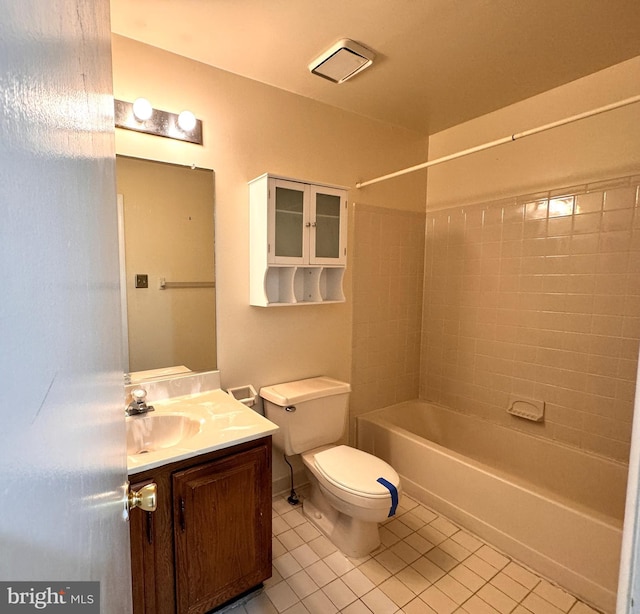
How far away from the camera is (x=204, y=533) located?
132 centimetres

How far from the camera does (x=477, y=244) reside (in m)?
2.45

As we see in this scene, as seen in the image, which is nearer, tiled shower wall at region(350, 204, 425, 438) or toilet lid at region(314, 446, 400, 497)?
toilet lid at region(314, 446, 400, 497)

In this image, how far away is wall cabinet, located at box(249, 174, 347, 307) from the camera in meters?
1.83

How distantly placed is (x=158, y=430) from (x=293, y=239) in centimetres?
114

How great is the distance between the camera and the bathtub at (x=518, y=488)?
1512mm

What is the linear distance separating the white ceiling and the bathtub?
A: 2.08 metres

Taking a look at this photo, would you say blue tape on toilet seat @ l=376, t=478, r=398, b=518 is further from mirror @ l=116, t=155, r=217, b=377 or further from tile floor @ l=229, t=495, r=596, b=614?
mirror @ l=116, t=155, r=217, b=377

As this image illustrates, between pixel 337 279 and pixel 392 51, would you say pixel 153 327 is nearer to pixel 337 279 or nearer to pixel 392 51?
pixel 337 279

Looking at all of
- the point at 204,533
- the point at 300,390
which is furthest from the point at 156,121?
the point at 204,533

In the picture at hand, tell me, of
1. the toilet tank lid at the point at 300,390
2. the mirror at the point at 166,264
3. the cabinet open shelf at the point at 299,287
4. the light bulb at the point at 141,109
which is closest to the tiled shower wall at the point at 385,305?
the cabinet open shelf at the point at 299,287

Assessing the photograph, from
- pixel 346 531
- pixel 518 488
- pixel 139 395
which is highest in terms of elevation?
pixel 139 395

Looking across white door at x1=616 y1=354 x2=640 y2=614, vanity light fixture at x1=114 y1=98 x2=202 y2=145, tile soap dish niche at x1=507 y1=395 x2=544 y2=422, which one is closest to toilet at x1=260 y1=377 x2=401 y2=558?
tile soap dish niche at x1=507 y1=395 x2=544 y2=422

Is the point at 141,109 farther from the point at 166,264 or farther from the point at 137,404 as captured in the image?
the point at 137,404

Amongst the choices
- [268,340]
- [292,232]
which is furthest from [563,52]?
[268,340]
